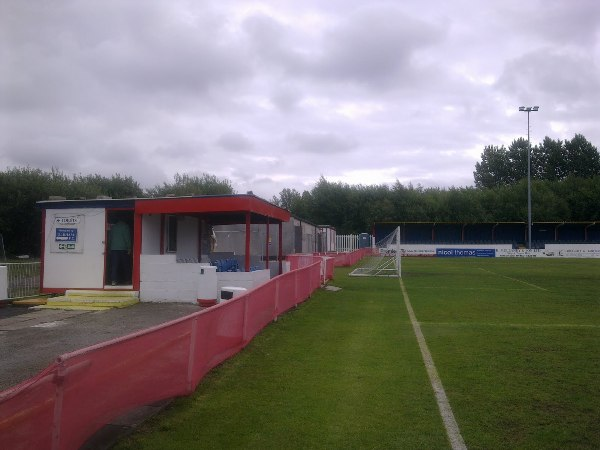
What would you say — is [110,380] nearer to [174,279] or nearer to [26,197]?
[174,279]

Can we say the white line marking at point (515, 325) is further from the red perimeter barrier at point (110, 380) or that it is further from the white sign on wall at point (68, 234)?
the white sign on wall at point (68, 234)

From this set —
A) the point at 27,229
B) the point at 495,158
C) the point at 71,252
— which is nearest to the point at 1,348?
the point at 71,252

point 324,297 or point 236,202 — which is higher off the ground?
point 236,202

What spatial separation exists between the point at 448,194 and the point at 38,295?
208 ft

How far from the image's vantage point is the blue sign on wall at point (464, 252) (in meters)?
54.2

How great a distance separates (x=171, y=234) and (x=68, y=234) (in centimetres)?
296

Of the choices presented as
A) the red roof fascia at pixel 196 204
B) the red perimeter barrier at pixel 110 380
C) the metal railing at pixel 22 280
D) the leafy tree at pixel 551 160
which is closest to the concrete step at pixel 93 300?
the metal railing at pixel 22 280

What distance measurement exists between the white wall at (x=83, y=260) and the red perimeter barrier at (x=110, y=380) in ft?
27.5

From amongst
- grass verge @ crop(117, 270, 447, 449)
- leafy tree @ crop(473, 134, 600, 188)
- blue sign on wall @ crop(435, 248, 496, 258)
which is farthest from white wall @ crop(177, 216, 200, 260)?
leafy tree @ crop(473, 134, 600, 188)

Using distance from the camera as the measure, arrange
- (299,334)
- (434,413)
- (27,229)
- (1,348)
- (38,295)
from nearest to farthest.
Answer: (434,413) → (1,348) → (299,334) → (38,295) → (27,229)

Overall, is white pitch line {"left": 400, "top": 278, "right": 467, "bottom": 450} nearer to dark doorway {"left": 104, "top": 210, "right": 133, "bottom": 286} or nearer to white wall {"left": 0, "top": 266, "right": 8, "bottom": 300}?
dark doorway {"left": 104, "top": 210, "right": 133, "bottom": 286}

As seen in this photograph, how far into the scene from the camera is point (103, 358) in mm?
4504

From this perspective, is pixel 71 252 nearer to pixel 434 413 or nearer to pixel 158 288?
pixel 158 288

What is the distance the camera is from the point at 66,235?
15.6 m
